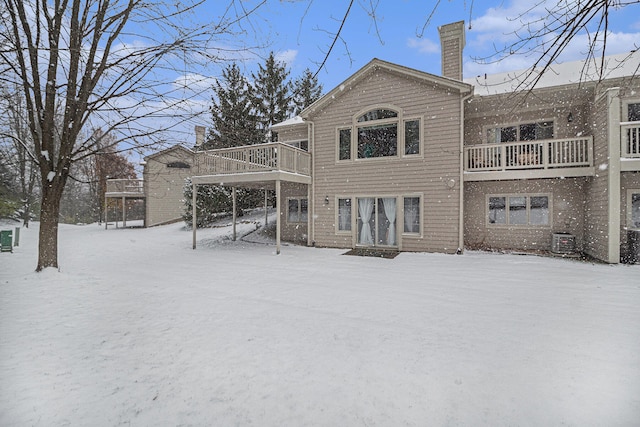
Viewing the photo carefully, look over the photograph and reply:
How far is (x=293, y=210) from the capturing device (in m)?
13.7

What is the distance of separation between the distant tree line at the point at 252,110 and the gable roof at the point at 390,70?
6.47 meters

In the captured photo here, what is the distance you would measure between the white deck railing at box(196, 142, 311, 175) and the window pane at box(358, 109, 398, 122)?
2.50m

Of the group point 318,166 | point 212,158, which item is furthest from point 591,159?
point 212,158

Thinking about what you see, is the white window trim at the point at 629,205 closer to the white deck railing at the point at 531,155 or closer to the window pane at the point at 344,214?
the white deck railing at the point at 531,155

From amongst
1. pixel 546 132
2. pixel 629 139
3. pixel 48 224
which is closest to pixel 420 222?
pixel 546 132

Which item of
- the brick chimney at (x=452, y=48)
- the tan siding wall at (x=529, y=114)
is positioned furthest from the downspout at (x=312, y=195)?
the tan siding wall at (x=529, y=114)

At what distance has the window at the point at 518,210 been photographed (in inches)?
414

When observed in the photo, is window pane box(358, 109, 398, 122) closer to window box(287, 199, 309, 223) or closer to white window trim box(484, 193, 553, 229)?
window box(287, 199, 309, 223)

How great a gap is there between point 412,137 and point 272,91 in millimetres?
14497

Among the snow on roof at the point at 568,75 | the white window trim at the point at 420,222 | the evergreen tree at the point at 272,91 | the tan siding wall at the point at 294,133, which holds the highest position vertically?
the evergreen tree at the point at 272,91

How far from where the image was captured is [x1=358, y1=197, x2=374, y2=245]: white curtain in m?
11.4

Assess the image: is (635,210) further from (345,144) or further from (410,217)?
(345,144)

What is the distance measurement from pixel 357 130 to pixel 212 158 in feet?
18.1

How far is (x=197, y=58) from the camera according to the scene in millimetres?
5117
